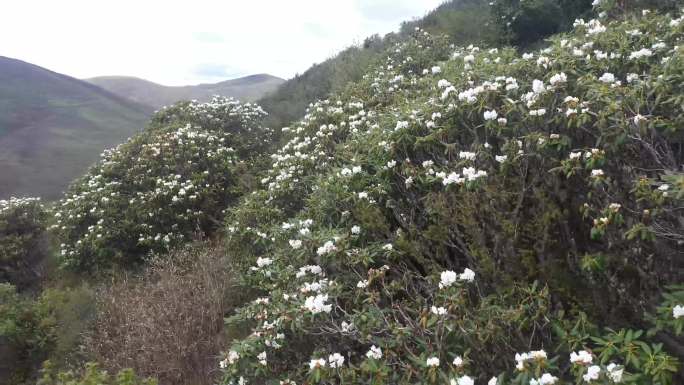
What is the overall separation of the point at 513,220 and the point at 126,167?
771cm

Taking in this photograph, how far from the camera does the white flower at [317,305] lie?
102 inches

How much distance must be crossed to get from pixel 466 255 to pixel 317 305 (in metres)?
0.92

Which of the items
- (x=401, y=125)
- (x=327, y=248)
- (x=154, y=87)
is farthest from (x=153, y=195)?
(x=154, y=87)

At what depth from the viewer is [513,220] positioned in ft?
8.63

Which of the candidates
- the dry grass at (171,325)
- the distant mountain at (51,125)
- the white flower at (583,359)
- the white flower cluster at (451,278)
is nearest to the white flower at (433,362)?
the white flower cluster at (451,278)

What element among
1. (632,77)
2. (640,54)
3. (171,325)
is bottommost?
(171,325)

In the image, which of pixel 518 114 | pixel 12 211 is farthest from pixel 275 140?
pixel 518 114

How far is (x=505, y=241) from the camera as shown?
2.63 m

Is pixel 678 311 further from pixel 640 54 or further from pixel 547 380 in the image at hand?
pixel 640 54

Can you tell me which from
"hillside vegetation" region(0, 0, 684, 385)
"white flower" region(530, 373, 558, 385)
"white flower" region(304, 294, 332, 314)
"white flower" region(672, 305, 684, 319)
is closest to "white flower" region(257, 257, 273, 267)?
"hillside vegetation" region(0, 0, 684, 385)

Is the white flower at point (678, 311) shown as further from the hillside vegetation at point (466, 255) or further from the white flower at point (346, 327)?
the white flower at point (346, 327)

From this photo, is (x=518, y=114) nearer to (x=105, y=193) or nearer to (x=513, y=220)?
(x=513, y=220)

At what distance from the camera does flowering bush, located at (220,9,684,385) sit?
2223 millimetres

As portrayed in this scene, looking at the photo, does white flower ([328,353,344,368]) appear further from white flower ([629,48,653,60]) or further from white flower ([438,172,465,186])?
white flower ([629,48,653,60])
